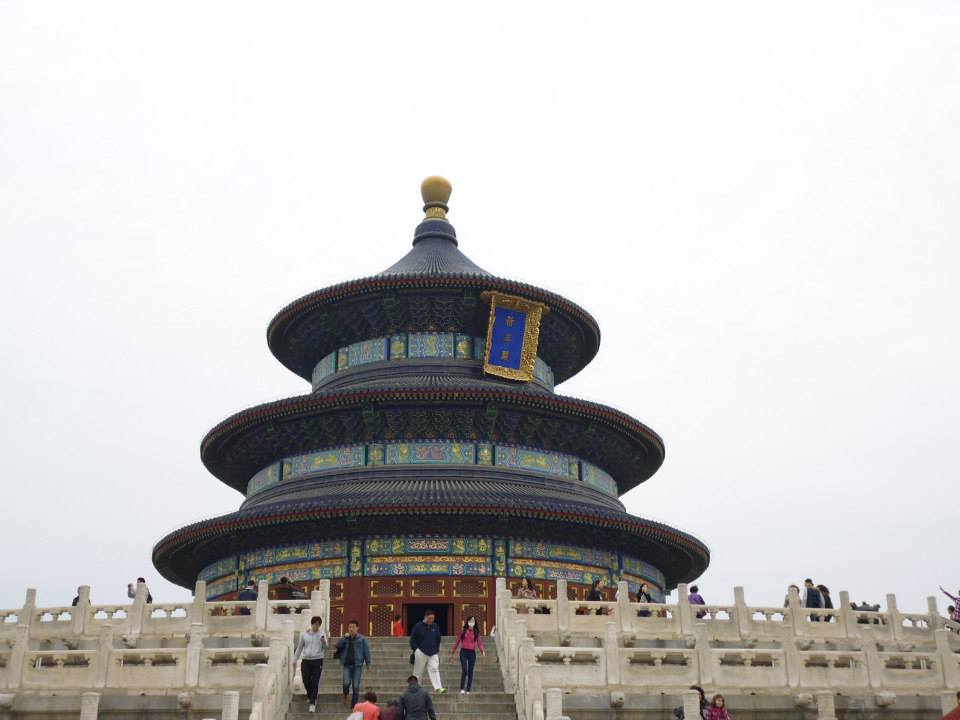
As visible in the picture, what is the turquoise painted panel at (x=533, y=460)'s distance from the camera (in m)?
37.2

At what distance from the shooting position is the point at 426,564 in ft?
110

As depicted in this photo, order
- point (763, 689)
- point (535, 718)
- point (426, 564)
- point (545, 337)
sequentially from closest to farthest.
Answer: point (535, 718) → point (763, 689) → point (426, 564) → point (545, 337)

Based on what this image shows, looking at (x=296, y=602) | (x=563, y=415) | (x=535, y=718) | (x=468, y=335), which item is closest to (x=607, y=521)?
(x=563, y=415)

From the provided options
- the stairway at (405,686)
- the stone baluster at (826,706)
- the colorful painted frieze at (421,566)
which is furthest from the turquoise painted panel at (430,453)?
the stone baluster at (826,706)

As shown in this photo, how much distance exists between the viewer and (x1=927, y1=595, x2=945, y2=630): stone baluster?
81.9 feet

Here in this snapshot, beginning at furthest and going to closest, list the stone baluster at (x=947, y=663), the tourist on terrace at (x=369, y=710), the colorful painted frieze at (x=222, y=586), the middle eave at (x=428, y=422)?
the colorful painted frieze at (x=222, y=586), the middle eave at (x=428, y=422), the stone baluster at (x=947, y=663), the tourist on terrace at (x=369, y=710)

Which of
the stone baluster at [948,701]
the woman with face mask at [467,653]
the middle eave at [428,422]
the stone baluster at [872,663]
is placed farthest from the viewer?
the middle eave at [428,422]

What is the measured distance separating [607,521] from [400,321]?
11.1m

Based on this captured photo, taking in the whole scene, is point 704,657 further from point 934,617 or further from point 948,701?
point 934,617

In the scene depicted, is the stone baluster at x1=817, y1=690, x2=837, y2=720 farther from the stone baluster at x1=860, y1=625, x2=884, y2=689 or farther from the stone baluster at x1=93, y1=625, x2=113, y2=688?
the stone baluster at x1=93, y1=625, x2=113, y2=688

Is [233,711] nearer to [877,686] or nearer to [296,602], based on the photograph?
[296,602]

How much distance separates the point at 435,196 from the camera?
4697cm

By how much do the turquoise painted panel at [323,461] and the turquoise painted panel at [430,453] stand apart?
1.14 m

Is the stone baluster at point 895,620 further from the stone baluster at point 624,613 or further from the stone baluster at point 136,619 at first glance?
the stone baluster at point 136,619
